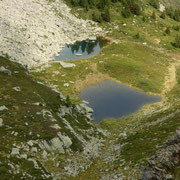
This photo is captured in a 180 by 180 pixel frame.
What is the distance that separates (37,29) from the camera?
267 ft

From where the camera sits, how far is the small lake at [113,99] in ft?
159

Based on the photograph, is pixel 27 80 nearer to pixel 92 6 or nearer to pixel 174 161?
pixel 174 161

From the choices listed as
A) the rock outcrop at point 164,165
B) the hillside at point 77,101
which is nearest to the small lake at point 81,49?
the hillside at point 77,101

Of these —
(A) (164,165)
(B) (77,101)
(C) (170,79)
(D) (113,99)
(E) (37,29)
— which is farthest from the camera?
(E) (37,29)

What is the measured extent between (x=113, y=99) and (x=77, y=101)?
835cm

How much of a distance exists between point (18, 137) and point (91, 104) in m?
26.0

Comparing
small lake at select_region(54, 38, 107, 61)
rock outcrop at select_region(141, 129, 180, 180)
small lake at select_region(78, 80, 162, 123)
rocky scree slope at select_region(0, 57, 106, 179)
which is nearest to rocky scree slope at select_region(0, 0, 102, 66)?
small lake at select_region(54, 38, 107, 61)

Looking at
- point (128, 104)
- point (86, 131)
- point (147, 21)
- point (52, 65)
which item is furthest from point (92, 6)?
point (86, 131)

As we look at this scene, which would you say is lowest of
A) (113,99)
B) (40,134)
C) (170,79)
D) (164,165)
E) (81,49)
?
(113,99)

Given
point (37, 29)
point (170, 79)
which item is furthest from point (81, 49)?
point (170, 79)

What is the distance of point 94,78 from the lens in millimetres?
64562

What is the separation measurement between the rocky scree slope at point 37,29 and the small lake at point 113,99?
839 inches

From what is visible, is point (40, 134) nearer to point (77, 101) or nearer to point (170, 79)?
point (77, 101)

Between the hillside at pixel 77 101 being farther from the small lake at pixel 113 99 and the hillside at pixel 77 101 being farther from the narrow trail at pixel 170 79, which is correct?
the small lake at pixel 113 99
